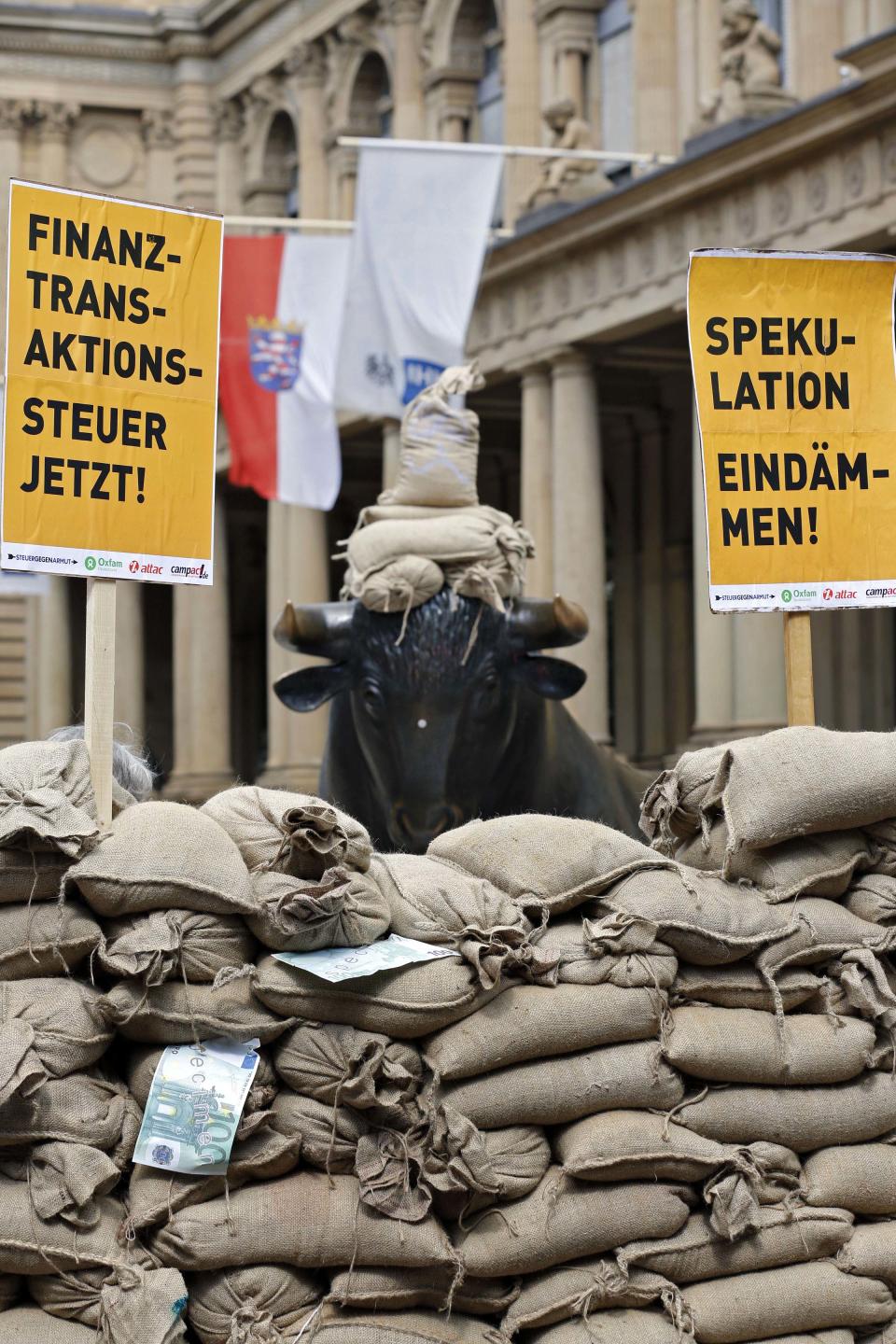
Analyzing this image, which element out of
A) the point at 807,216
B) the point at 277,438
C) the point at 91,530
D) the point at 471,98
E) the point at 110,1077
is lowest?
the point at 110,1077

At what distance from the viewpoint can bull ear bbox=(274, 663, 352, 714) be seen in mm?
9977

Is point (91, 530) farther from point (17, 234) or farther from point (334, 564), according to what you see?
point (334, 564)

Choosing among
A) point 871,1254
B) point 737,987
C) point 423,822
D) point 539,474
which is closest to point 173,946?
point 737,987

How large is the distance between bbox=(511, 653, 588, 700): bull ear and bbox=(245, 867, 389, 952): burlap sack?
194 inches

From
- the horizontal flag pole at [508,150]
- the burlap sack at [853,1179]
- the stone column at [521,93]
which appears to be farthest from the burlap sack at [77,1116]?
the stone column at [521,93]

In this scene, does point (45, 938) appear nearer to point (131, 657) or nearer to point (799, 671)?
point (799, 671)

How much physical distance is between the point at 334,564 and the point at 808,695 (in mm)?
33266

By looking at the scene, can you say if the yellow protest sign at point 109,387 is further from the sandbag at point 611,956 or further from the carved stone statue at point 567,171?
the carved stone statue at point 567,171

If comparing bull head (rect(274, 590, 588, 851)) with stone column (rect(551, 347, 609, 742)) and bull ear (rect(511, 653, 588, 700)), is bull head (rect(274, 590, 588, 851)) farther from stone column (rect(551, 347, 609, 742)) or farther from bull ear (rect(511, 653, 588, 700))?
stone column (rect(551, 347, 609, 742))

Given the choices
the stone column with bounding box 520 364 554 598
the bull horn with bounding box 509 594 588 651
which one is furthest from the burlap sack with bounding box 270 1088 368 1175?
the stone column with bounding box 520 364 554 598

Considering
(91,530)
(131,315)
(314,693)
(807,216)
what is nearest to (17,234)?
(131,315)

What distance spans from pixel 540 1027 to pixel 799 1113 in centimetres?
69

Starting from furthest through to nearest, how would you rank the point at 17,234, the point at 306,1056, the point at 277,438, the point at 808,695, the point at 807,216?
1. the point at 277,438
2. the point at 807,216
3. the point at 808,695
4. the point at 17,234
5. the point at 306,1056

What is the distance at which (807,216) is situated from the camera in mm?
22188
